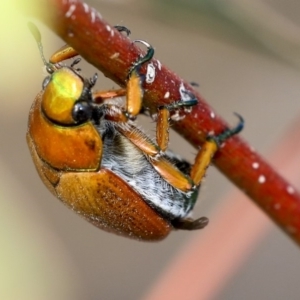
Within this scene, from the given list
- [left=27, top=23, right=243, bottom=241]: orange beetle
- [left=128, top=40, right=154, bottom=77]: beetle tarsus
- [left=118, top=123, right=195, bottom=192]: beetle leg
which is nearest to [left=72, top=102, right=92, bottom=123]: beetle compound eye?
A: [left=27, top=23, right=243, bottom=241]: orange beetle

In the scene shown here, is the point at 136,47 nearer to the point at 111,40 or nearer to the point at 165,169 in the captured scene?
the point at 111,40

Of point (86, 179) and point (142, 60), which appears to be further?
point (86, 179)

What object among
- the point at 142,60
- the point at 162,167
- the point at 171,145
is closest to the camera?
the point at 142,60

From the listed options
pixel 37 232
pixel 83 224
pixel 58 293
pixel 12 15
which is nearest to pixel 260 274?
pixel 83 224

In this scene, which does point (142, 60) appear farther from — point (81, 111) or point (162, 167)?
point (162, 167)

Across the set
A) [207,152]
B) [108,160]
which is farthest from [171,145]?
[207,152]

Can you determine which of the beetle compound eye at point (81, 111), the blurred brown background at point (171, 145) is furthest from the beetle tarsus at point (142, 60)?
the blurred brown background at point (171, 145)

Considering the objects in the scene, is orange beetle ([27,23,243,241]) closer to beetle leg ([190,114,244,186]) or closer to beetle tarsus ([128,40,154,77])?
beetle leg ([190,114,244,186])

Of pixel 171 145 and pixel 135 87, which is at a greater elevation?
pixel 135 87
